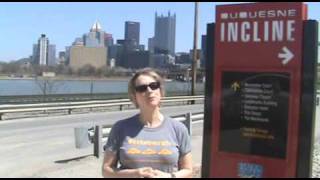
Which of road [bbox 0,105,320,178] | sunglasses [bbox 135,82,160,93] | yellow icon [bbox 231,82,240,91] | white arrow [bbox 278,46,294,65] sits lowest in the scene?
road [bbox 0,105,320,178]

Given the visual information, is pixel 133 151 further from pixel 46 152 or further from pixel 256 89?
pixel 46 152

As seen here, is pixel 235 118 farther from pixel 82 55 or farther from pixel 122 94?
pixel 82 55

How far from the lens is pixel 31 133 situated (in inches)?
766

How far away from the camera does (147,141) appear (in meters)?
4.09

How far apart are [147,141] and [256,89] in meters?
1.77

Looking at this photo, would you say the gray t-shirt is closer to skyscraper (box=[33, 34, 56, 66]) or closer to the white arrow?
the white arrow

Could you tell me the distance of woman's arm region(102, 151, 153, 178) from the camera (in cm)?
398

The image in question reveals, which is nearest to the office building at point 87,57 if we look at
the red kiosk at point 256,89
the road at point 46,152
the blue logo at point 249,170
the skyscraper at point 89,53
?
the skyscraper at point 89,53

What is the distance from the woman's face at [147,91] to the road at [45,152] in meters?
6.00

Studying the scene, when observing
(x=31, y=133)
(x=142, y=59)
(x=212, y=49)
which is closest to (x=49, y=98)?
(x=142, y=59)

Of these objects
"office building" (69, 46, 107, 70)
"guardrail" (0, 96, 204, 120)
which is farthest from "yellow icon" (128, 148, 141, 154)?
"office building" (69, 46, 107, 70)

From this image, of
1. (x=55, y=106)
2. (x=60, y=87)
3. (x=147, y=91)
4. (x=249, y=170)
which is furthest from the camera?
(x=60, y=87)

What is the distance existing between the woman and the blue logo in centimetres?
153

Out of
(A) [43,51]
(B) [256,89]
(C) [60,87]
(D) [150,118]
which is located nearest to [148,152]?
(D) [150,118]
